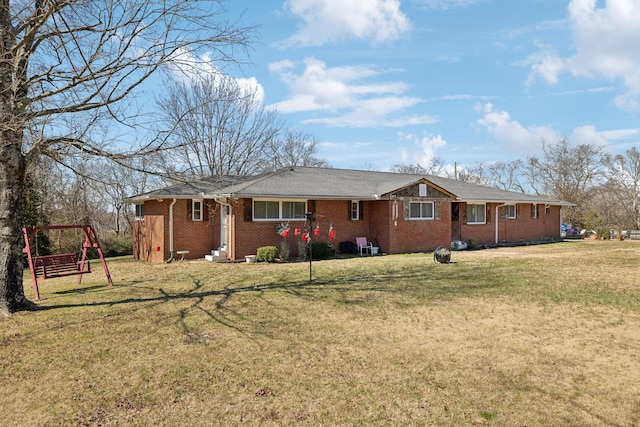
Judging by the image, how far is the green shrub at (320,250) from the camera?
16.4 metres

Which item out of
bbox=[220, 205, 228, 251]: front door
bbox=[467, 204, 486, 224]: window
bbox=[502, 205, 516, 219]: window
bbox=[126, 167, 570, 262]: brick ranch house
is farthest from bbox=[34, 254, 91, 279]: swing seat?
bbox=[502, 205, 516, 219]: window

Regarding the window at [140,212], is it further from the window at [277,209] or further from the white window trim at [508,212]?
the white window trim at [508,212]

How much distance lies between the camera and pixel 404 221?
1875 cm

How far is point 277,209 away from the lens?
16.5m

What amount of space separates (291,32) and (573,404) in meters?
8.33

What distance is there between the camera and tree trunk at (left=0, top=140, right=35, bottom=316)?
7418mm

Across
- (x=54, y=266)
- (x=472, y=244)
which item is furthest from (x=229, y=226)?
(x=472, y=244)

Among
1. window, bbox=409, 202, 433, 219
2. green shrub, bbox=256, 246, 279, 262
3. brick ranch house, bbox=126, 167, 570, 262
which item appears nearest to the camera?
green shrub, bbox=256, 246, 279, 262

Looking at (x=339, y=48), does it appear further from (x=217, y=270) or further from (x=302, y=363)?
(x=302, y=363)

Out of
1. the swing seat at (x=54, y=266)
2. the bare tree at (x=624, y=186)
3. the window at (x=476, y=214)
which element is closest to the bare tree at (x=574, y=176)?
the bare tree at (x=624, y=186)

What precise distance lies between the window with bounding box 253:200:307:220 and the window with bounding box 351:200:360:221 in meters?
2.65

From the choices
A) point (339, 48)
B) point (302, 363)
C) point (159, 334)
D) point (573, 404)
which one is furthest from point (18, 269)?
point (339, 48)

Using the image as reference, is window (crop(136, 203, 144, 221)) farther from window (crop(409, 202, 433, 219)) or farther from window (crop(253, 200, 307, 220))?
window (crop(409, 202, 433, 219))

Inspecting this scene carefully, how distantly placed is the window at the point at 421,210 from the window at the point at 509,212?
6977mm
